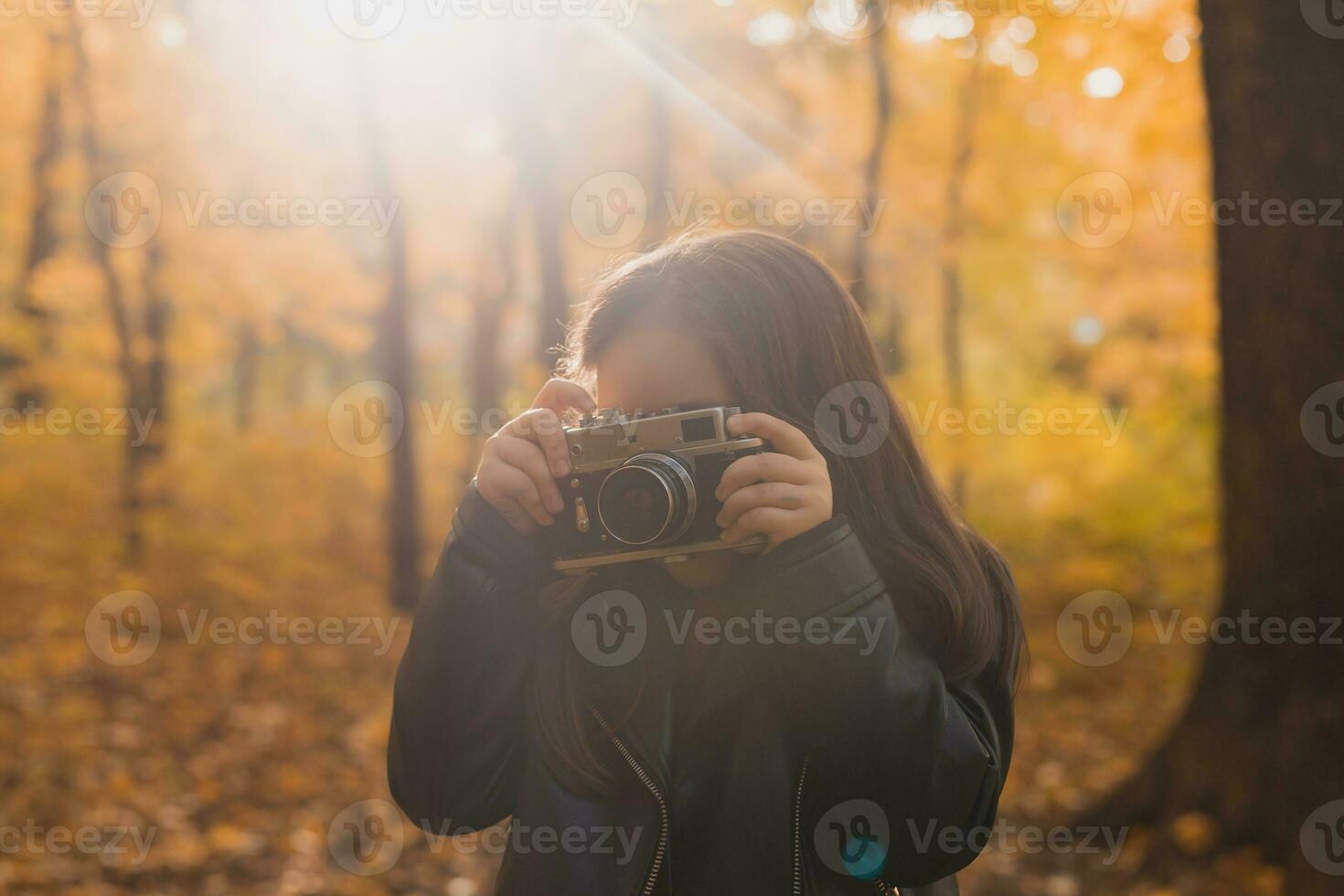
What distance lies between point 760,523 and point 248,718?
580cm

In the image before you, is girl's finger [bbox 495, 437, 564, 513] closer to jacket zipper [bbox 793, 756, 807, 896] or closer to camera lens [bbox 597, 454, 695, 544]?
camera lens [bbox 597, 454, 695, 544]

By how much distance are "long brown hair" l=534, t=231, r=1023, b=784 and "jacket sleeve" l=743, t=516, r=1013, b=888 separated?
10 cm

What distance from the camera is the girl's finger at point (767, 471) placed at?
1447mm

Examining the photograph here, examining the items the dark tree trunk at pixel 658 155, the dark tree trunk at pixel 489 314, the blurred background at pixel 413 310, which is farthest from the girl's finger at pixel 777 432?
the dark tree trunk at pixel 489 314

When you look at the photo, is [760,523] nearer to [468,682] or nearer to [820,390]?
[820,390]

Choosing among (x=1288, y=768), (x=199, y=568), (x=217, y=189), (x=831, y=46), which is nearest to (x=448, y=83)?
(x=217, y=189)

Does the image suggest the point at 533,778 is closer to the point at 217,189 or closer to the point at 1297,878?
Result: the point at 1297,878

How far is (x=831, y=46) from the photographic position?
1037cm

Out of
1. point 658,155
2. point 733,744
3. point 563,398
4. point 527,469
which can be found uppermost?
point 658,155

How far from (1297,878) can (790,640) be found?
278cm

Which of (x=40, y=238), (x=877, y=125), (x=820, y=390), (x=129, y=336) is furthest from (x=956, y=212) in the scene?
(x=40, y=238)

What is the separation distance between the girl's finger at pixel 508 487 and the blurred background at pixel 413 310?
3.25 meters

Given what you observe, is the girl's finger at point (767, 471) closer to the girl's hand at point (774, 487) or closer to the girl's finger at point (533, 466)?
the girl's hand at point (774, 487)

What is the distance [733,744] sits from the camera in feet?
4.72
